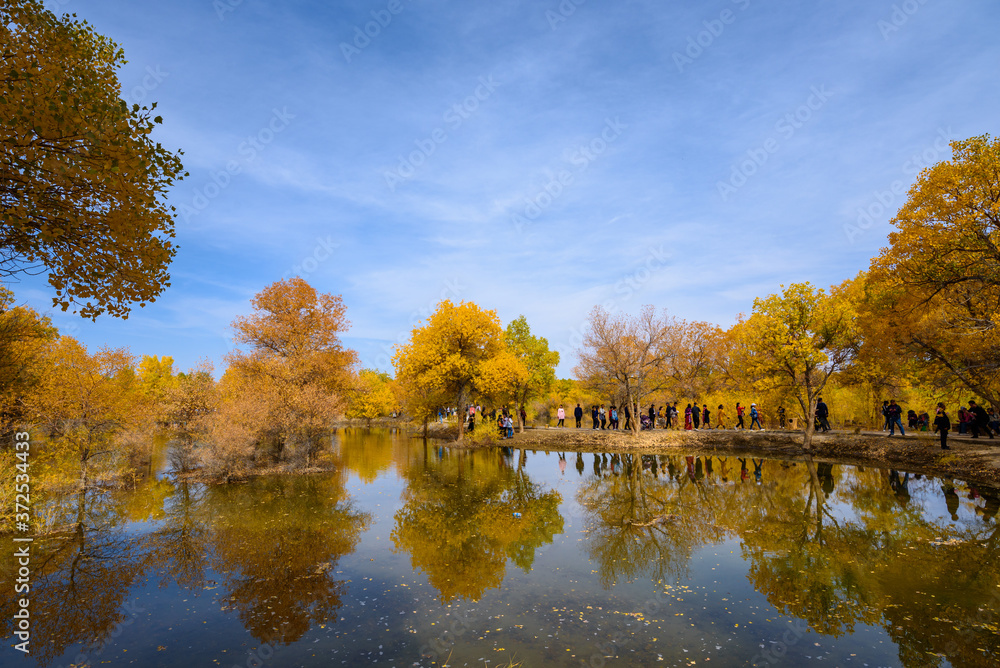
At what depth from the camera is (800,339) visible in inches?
986

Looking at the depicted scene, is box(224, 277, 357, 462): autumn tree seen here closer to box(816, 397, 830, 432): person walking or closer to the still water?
the still water

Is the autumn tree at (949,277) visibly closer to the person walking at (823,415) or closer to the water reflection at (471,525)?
the person walking at (823,415)

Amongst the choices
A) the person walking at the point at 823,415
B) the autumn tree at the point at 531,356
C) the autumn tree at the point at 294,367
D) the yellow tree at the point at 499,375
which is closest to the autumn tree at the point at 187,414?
the autumn tree at the point at 294,367

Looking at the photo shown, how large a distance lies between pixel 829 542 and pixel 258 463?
952 inches

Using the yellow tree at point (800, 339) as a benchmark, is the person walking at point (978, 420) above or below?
below

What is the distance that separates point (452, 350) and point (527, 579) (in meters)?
27.2

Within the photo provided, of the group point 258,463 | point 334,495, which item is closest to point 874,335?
point 334,495

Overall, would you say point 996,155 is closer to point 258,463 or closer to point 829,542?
point 829,542

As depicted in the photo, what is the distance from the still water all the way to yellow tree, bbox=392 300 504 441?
17592 mm

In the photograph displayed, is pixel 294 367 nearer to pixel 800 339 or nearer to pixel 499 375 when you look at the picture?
pixel 499 375

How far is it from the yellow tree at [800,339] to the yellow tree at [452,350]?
18.4 meters

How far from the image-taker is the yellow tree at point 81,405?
16016 mm

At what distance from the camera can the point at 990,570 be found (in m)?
9.19

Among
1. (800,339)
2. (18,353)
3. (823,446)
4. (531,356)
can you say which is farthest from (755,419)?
(18,353)
